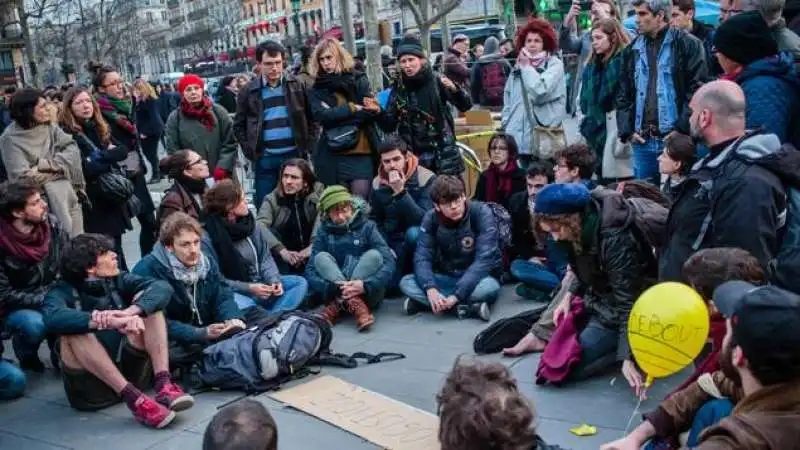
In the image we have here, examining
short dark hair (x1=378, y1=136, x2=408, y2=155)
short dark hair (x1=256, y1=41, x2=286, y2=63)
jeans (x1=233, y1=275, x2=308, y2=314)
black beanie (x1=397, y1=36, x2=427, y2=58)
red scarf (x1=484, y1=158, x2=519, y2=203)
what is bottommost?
jeans (x1=233, y1=275, x2=308, y2=314)

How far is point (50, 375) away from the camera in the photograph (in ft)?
18.9

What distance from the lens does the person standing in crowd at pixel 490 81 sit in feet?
40.6

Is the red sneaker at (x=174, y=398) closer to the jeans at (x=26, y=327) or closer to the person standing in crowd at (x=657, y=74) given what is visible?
the jeans at (x=26, y=327)

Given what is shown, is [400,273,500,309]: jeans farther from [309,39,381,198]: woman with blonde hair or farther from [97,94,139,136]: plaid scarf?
[97,94,139,136]: plaid scarf

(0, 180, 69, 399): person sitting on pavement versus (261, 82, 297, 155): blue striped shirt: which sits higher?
(261, 82, 297, 155): blue striped shirt

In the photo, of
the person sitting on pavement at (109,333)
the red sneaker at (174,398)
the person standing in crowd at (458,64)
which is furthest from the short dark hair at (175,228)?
the person standing in crowd at (458,64)

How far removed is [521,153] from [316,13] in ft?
279

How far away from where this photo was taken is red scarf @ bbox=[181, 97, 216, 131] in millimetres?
7457

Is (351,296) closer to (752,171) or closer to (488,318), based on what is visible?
(488,318)

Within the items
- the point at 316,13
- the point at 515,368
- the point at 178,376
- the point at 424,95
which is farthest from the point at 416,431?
the point at 316,13

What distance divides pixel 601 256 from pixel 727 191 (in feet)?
3.12

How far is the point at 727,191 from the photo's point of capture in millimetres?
3732

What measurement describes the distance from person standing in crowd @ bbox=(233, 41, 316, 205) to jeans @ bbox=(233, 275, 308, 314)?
55.5 inches

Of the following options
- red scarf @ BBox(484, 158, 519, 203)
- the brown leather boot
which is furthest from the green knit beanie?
red scarf @ BBox(484, 158, 519, 203)
